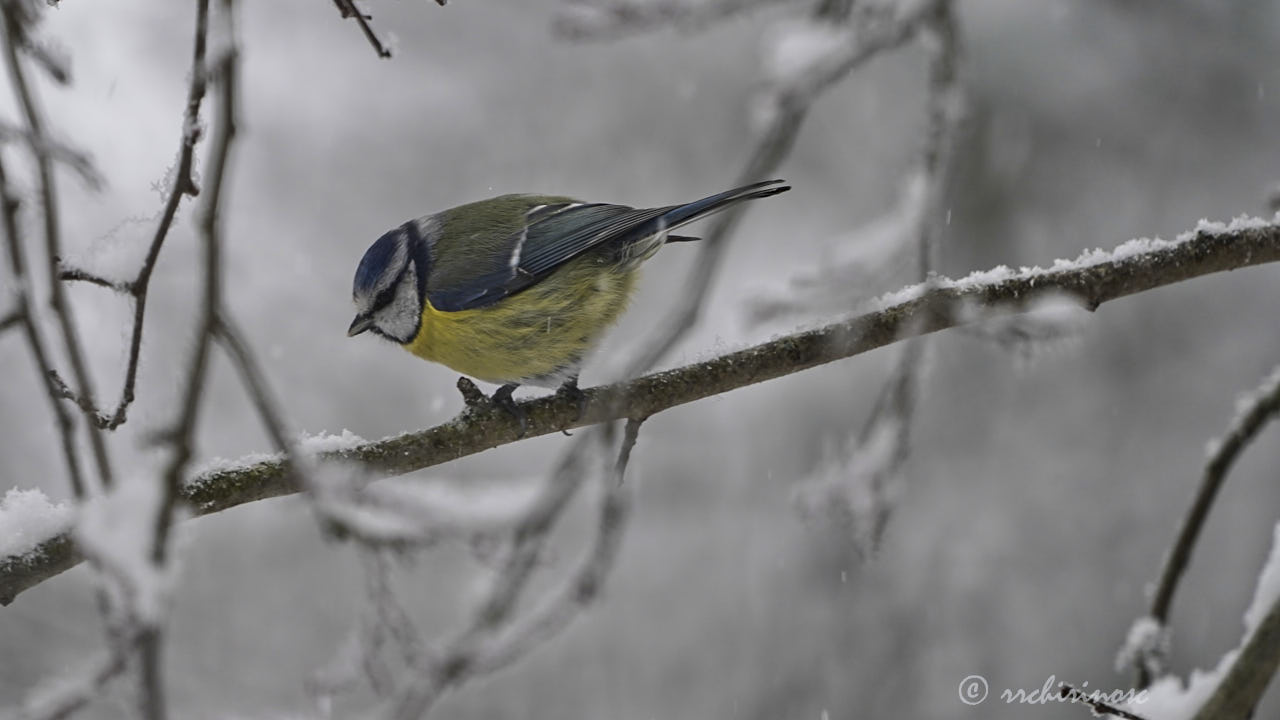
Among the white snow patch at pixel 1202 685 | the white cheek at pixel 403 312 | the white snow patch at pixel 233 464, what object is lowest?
the white snow patch at pixel 1202 685

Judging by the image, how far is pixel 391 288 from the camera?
3.21 m

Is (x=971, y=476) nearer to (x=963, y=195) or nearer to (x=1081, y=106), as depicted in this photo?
(x=963, y=195)

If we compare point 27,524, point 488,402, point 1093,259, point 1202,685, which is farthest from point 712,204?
point 27,524

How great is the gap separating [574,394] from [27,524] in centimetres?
132

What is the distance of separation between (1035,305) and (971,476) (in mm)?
3630

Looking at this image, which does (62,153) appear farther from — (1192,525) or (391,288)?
(1192,525)

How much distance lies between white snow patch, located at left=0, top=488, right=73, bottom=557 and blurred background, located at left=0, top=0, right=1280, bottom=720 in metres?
3.40

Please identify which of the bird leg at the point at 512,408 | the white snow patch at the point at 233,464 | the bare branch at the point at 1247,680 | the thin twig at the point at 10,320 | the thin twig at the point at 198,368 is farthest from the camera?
the bird leg at the point at 512,408

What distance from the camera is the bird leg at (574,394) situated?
2.90 m

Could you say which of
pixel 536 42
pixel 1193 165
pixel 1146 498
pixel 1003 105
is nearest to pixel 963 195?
pixel 1003 105

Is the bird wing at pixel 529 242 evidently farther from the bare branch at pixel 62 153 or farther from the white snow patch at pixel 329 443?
the bare branch at pixel 62 153

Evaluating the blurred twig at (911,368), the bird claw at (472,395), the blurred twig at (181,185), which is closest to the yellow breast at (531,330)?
the bird claw at (472,395)

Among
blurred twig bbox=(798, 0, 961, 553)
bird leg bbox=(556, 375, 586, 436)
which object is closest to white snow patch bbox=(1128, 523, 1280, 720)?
blurred twig bbox=(798, 0, 961, 553)

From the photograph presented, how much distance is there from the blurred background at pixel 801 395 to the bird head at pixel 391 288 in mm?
2329
